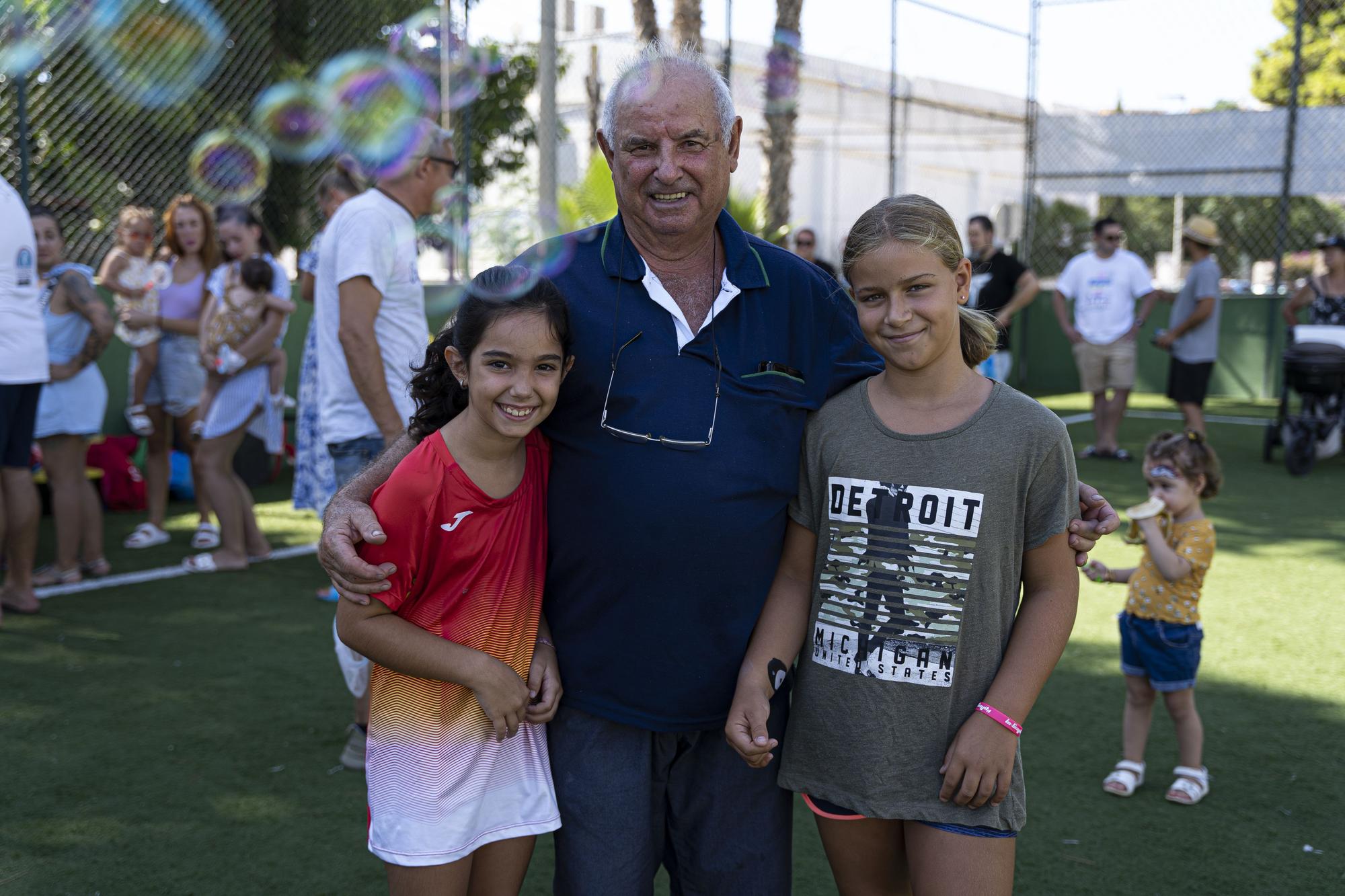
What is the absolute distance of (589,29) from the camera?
17.5m

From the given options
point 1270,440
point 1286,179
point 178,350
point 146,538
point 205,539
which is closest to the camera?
point 205,539

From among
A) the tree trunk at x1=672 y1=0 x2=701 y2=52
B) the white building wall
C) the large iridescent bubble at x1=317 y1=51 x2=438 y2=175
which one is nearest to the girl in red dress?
the large iridescent bubble at x1=317 y1=51 x2=438 y2=175

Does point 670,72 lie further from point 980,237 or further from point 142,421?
point 980,237

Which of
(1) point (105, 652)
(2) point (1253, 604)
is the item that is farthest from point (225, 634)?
(2) point (1253, 604)

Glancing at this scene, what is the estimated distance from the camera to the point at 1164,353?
52.9 ft

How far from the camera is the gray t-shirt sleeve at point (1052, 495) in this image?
207cm

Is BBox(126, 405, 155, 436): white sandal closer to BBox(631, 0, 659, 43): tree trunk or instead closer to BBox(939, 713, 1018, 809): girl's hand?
BBox(939, 713, 1018, 809): girl's hand

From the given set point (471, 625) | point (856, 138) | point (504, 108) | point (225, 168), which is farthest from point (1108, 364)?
point (856, 138)

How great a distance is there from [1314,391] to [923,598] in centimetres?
908

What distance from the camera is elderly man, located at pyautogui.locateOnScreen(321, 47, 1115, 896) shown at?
215 cm

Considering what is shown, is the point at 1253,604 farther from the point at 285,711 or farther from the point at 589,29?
the point at 589,29

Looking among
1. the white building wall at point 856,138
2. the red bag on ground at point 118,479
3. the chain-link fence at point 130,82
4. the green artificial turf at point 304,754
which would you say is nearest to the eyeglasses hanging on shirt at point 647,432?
the green artificial turf at point 304,754

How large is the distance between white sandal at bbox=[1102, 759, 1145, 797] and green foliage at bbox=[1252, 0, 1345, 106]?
58.7 feet

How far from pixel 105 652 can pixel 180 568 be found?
1470mm
